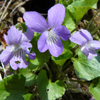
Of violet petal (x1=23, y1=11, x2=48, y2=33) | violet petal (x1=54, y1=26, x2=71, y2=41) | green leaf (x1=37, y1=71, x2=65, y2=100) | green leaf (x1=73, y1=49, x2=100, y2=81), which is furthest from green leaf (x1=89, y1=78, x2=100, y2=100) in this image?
violet petal (x1=23, y1=11, x2=48, y2=33)

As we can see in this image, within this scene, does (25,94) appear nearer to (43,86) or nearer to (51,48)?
(43,86)

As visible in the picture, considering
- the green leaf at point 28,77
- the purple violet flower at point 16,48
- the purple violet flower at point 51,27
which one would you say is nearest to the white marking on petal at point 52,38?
the purple violet flower at point 51,27

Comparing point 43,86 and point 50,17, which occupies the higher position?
point 50,17

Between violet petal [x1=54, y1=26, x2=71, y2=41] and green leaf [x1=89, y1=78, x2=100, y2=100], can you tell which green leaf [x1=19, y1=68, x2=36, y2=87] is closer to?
green leaf [x1=89, y1=78, x2=100, y2=100]

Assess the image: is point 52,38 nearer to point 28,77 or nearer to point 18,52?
point 18,52

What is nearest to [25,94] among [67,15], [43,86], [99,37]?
[43,86]

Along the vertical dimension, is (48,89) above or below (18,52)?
below

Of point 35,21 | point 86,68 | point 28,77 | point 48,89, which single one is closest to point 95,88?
point 86,68
